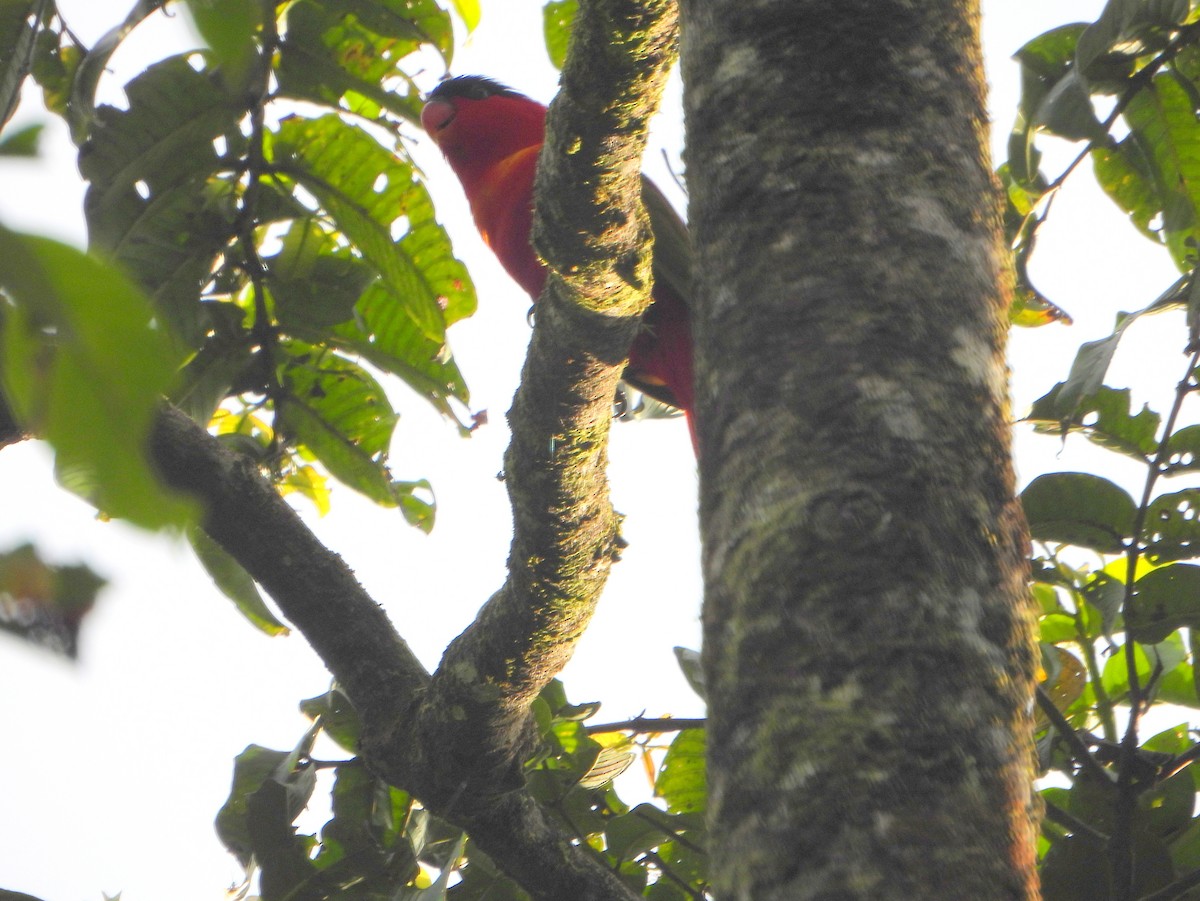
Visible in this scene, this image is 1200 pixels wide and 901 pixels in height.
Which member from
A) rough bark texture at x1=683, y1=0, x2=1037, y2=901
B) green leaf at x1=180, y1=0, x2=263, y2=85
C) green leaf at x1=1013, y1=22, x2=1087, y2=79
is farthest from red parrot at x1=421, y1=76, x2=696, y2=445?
green leaf at x1=180, y1=0, x2=263, y2=85

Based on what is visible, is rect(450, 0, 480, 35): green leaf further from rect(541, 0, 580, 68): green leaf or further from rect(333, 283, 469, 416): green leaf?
rect(333, 283, 469, 416): green leaf

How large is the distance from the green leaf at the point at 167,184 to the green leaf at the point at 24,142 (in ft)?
4.66

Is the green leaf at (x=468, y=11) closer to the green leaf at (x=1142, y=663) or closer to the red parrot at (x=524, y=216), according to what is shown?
the red parrot at (x=524, y=216)

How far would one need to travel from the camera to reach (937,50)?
0.88 meters

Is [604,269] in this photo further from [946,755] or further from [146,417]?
[146,417]

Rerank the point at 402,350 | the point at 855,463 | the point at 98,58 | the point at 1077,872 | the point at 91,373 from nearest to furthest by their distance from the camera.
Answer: the point at 91,373 < the point at 855,463 < the point at 1077,872 < the point at 98,58 < the point at 402,350

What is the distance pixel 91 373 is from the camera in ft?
0.69

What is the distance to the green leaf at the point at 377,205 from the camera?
5.71ft

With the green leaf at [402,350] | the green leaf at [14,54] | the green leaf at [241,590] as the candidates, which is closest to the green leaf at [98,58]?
the green leaf at [14,54]

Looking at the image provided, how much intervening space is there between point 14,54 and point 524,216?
4.96 feet

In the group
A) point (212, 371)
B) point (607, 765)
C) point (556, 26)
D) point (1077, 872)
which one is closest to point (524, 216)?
point (556, 26)

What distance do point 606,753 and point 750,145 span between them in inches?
42.5

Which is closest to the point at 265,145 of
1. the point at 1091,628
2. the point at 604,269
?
the point at 604,269

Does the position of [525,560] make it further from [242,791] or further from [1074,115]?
[1074,115]
